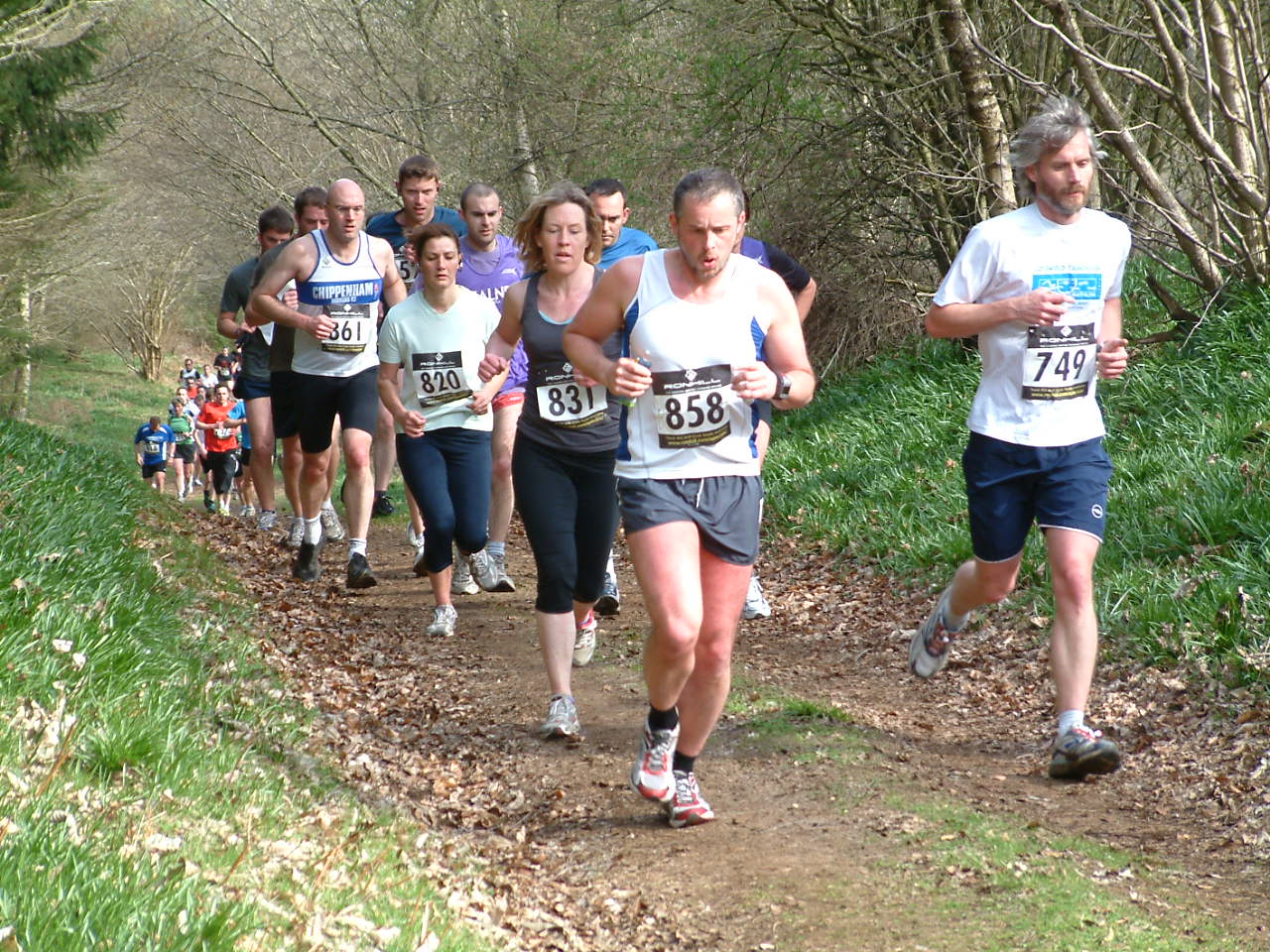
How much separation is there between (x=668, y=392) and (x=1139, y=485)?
14.0 feet

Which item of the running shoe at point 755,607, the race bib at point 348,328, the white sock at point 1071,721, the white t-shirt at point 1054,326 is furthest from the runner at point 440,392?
the white sock at point 1071,721

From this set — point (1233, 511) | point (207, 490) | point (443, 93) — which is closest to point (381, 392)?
point (1233, 511)

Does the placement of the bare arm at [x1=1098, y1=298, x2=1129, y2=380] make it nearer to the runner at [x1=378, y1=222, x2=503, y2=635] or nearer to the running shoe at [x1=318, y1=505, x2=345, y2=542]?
the runner at [x1=378, y1=222, x2=503, y2=635]

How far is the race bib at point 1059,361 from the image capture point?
5.15m

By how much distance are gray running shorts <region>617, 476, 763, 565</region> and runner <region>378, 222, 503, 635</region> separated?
2903 millimetres

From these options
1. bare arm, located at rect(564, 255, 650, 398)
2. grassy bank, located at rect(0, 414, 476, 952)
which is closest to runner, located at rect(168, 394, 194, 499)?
grassy bank, located at rect(0, 414, 476, 952)

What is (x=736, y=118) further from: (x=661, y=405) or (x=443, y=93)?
(x=661, y=405)

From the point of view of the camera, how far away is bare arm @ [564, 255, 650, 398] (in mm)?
4613

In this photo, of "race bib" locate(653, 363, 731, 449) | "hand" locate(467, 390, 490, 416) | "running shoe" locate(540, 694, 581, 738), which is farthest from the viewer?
"hand" locate(467, 390, 490, 416)

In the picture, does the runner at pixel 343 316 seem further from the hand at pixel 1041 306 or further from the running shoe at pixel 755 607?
the hand at pixel 1041 306

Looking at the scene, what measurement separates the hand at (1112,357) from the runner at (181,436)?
73.2 feet

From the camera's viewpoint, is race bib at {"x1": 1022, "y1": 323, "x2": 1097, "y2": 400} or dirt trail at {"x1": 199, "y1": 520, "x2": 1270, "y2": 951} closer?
dirt trail at {"x1": 199, "y1": 520, "x2": 1270, "y2": 951}

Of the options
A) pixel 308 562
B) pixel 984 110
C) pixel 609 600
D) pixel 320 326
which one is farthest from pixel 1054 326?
pixel 984 110

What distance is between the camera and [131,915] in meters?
2.68
